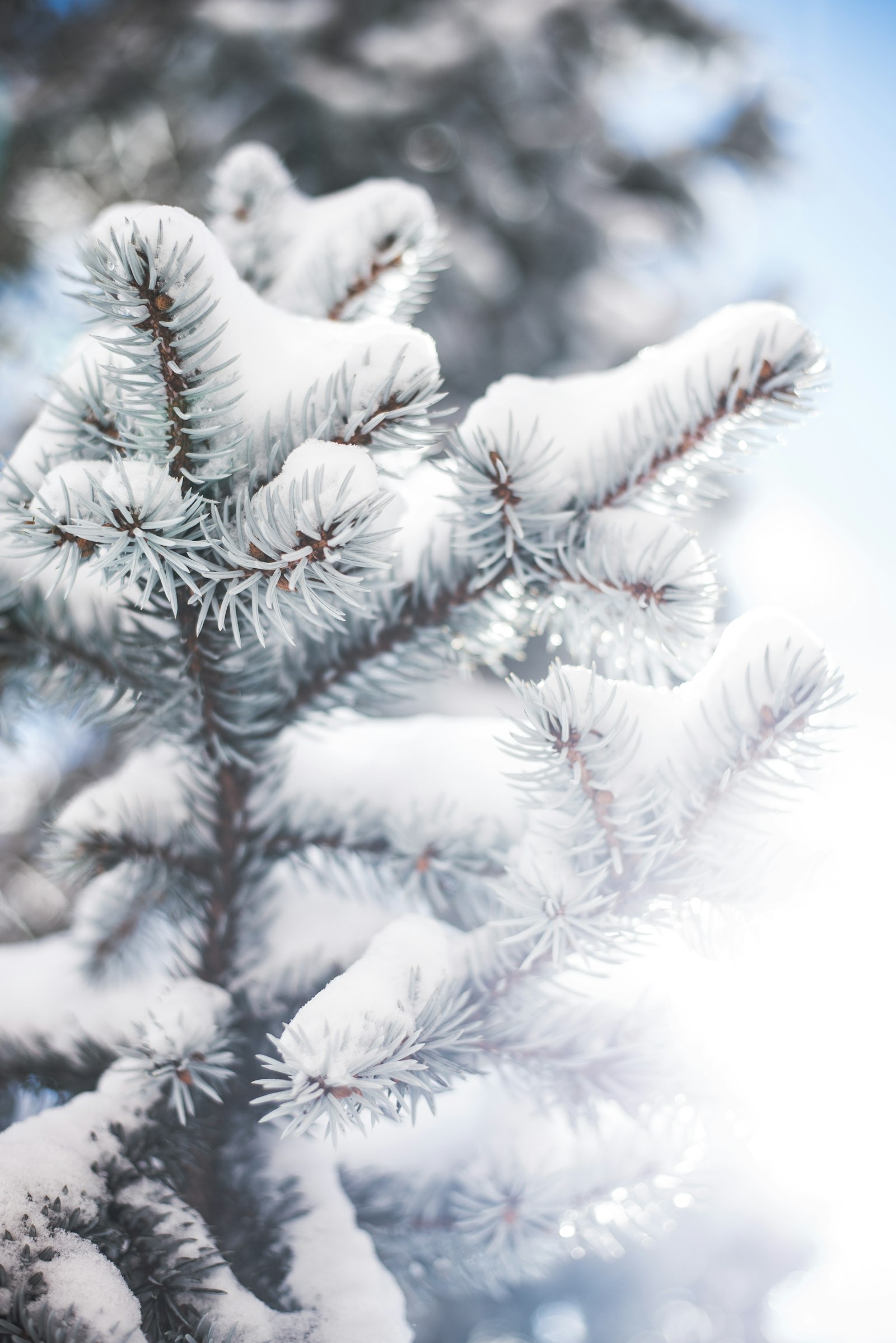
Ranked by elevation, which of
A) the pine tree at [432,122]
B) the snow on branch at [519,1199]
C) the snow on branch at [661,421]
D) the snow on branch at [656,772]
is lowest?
the snow on branch at [519,1199]

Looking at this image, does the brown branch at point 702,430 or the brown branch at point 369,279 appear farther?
the brown branch at point 369,279

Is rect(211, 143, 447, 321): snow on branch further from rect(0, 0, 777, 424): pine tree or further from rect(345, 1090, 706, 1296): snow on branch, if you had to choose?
rect(0, 0, 777, 424): pine tree

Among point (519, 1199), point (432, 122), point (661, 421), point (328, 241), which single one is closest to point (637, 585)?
point (661, 421)

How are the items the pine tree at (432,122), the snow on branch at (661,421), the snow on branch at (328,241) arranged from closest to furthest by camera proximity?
the snow on branch at (661,421) → the snow on branch at (328,241) → the pine tree at (432,122)

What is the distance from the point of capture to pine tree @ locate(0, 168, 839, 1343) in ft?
1.45

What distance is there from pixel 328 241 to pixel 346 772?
554mm

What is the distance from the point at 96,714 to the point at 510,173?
10.3 feet

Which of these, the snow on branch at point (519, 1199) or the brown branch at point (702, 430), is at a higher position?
the brown branch at point (702, 430)

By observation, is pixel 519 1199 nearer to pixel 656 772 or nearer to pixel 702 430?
pixel 656 772

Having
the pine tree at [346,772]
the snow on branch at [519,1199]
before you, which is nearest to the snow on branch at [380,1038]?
the pine tree at [346,772]

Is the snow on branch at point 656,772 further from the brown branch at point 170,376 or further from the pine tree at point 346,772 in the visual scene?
the brown branch at point 170,376

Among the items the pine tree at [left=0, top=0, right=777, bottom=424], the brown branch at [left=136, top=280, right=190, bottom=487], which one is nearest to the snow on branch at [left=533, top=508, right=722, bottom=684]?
the brown branch at [left=136, top=280, right=190, bottom=487]

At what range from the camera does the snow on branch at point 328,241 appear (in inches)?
27.5

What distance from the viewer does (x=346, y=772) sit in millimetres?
782
